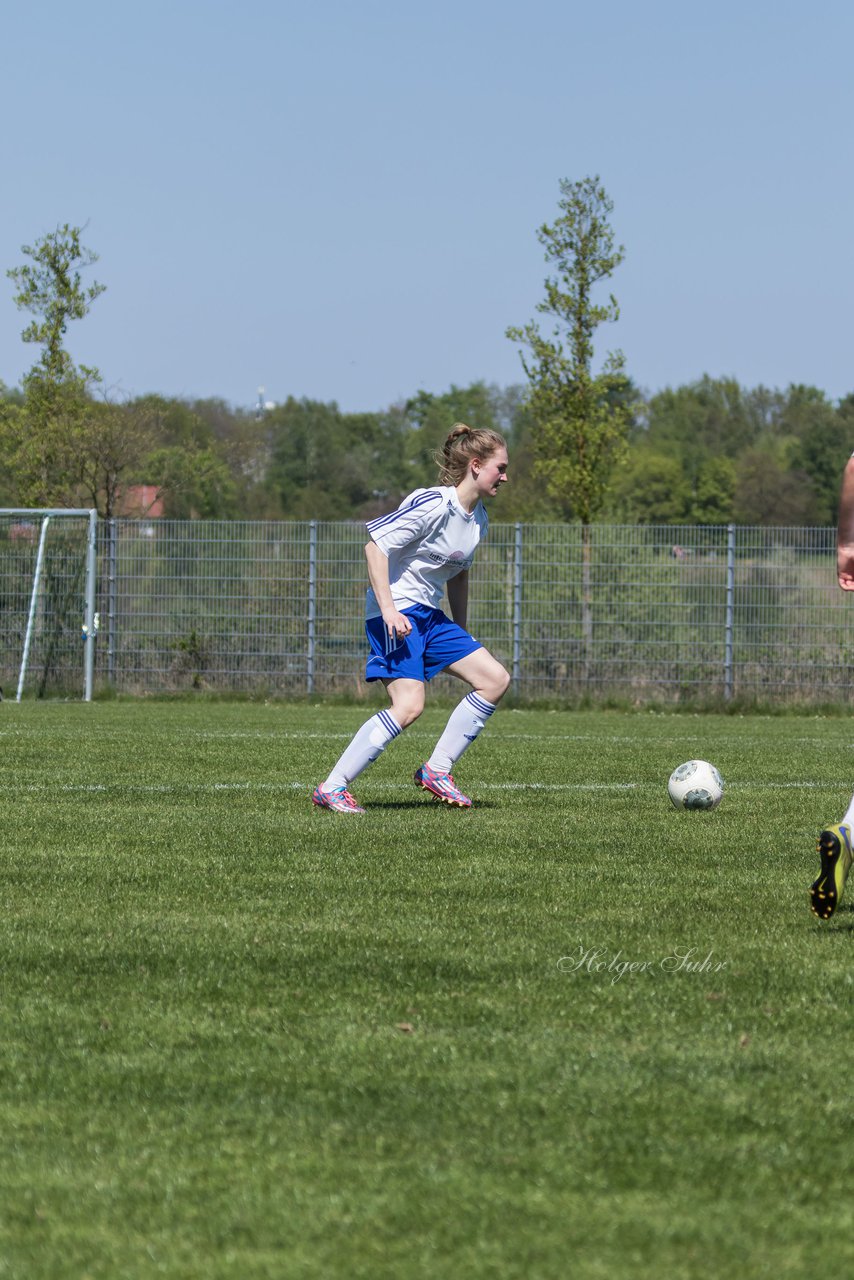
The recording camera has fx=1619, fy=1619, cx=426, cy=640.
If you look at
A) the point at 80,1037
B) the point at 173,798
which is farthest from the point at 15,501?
the point at 80,1037

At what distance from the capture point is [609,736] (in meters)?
14.6

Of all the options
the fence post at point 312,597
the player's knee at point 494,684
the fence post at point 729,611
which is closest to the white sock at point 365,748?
the player's knee at point 494,684

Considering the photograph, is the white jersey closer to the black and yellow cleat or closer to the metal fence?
the black and yellow cleat

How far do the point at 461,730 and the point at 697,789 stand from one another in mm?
1253

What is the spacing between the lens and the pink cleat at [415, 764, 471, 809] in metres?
8.41

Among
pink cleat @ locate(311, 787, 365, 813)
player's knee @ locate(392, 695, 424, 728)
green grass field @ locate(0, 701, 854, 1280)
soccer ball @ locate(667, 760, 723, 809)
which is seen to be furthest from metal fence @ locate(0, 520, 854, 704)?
green grass field @ locate(0, 701, 854, 1280)

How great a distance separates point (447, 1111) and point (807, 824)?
4.96 metres

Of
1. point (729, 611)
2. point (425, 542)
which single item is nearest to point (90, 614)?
point (729, 611)

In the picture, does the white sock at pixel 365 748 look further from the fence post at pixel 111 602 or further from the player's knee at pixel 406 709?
the fence post at pixel 111 602

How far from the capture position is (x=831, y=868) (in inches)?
189

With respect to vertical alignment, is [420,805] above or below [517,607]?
below

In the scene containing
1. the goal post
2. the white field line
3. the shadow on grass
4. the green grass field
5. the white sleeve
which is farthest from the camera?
A: the goal post

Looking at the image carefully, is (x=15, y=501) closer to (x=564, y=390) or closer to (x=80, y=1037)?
(x=564, y=390)

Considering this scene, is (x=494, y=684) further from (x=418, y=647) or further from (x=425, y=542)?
(x=425, y=542)
